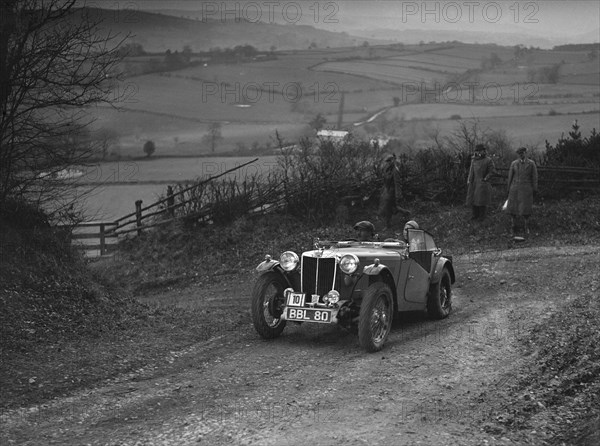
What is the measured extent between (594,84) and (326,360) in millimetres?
52878

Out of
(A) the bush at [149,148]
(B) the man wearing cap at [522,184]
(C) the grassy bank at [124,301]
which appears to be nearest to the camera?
(C) the grassy bank at [124,301]

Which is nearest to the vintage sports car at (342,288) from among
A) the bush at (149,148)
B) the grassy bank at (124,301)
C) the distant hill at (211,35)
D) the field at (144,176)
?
the grassy bank at (124,301)

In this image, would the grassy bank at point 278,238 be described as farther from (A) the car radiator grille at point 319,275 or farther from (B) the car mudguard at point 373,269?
(B) the car mudguard at point 373,269

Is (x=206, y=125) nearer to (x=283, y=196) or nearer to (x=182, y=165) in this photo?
(x=182, y=165)

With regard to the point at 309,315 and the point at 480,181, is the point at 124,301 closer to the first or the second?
the point at 309,315

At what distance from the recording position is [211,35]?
83.1 meters

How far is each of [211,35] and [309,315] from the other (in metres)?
75.0

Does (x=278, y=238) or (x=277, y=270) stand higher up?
(x=277, y=270)

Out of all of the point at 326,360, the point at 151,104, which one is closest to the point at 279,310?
the point at 326,360

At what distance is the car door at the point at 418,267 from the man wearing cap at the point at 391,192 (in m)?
7.99

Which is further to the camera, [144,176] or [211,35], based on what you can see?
[211,35]

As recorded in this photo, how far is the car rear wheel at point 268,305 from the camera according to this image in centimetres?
1185

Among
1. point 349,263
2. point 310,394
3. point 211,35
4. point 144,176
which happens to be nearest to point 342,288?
point 349,263

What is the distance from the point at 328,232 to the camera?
22844 mm
